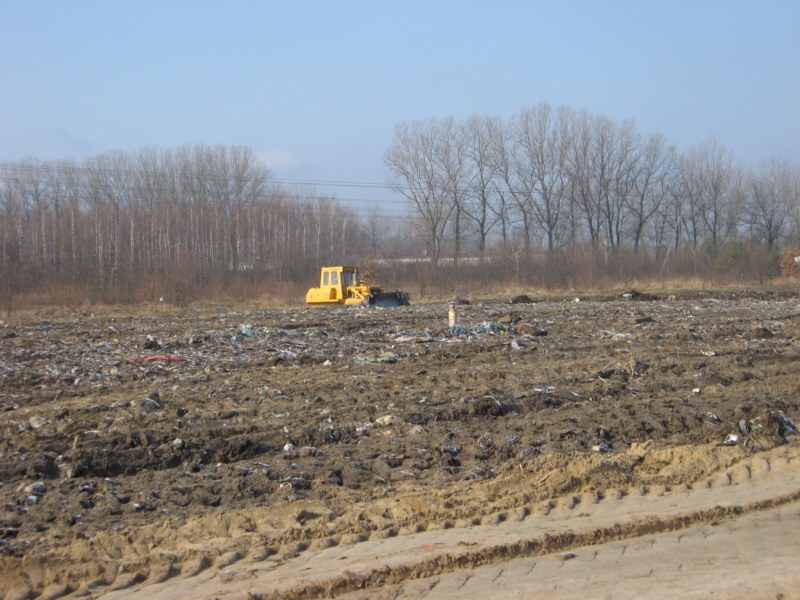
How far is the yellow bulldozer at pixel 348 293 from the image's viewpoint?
31.4 m

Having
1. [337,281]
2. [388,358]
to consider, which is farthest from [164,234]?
[388,358]

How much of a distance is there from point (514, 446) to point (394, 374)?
4.77m

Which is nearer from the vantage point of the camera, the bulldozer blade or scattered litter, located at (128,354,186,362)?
scattered litter, located at (128,354,186,362)

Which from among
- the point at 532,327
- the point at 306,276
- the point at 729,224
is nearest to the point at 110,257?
the point at 306,276

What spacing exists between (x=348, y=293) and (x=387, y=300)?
1992 mm

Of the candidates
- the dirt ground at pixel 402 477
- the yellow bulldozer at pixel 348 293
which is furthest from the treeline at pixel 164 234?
the dirt ground at pixel 402 477

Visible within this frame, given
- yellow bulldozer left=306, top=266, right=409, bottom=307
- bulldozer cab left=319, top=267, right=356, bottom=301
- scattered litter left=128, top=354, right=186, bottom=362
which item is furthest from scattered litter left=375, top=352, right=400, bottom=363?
bulldozer cab left=319, top=267, right=356, bottom=301

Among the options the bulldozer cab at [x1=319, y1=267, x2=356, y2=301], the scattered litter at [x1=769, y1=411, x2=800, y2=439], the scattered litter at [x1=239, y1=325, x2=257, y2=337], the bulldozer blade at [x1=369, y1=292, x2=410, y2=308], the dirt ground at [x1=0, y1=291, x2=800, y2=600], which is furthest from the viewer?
the bulldozer cab at [x1=319, y1=267, x2=356, y2=301]

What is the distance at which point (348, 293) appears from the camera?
107 feet

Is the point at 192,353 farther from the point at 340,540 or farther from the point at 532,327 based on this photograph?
the point at 340,540

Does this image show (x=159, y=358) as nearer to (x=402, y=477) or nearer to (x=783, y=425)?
(x=402, y=477)

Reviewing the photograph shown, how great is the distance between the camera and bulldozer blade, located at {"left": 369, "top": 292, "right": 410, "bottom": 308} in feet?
102

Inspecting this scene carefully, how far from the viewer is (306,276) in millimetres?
50500

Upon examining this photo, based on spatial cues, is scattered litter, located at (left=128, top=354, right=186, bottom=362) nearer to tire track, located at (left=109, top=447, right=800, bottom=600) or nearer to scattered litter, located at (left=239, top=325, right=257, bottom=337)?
scattered litter, located at (left=239, top=325, right=257, bottom=337)
